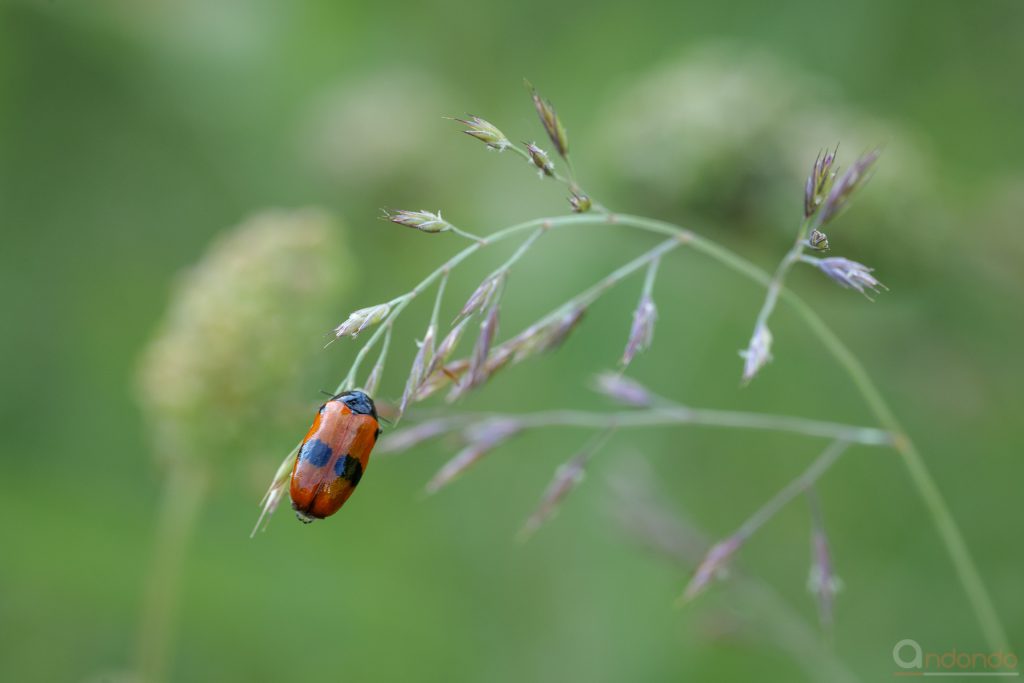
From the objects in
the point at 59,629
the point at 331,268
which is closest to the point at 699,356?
the point at 331,268

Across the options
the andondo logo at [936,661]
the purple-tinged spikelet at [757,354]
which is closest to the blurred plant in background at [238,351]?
the purple-tinged spikelet at [757,354]

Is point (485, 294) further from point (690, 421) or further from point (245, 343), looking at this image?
point (245, 343)

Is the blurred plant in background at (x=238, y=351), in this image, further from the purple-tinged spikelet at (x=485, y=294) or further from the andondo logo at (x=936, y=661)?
the andondo logo at (x=936, y=661)

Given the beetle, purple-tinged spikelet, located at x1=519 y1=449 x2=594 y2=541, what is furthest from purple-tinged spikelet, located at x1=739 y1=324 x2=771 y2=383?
the beetle

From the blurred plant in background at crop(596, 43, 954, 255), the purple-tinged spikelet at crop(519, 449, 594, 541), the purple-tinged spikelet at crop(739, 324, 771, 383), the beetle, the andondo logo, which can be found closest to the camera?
the purple-tinged spikelet at crop(739, 324, 771, 383)

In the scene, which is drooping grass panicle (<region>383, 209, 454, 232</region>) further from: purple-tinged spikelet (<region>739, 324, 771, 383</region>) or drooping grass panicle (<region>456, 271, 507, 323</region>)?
purple-tinged spikelet (<region>739, 324, 771, 383</region>)

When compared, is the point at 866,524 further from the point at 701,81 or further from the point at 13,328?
the point at 13,328
